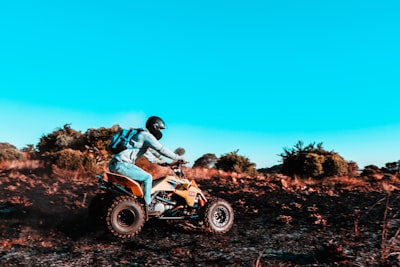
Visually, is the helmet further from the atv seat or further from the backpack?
the atv seat

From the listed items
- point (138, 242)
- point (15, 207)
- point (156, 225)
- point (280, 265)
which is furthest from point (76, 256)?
point (15, 207)

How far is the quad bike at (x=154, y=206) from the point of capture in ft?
22.0

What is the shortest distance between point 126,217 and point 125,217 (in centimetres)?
2

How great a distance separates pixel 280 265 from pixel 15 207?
8.08 metres

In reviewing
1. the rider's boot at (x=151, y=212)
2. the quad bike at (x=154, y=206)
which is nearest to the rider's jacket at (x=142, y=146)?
the quad bike at (x=154, y=206)

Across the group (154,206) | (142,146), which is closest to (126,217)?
(154,206)

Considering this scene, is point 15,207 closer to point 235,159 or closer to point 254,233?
point 254,233

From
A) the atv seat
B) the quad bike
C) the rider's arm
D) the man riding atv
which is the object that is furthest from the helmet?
the atv seat

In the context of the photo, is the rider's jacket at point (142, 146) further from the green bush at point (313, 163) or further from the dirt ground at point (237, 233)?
the green bush at point (313, 163)

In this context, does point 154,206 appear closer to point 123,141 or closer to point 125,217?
point 125,217

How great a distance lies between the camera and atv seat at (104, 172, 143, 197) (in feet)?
23.0

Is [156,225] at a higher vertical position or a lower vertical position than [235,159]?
lower

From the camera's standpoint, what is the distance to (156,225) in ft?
26.6

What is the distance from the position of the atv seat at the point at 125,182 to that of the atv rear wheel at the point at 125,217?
243 millimetres
